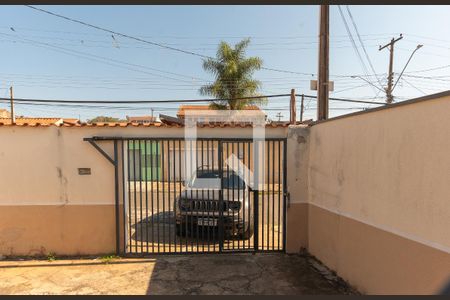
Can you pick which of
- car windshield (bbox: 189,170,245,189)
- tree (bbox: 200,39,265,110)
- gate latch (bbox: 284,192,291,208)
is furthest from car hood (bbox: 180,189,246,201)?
tree (bbox: 200,39,265,110)

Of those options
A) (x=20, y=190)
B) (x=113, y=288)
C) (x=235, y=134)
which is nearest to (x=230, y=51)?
(x=235, y=134)

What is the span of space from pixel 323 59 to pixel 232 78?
9.58 meters

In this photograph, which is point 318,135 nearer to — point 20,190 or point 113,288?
point 113,288

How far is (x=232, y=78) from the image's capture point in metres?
15.7

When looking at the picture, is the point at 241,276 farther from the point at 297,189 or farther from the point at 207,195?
the point at 297,189

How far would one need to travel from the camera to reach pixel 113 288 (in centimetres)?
438

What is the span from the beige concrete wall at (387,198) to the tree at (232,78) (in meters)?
10.5

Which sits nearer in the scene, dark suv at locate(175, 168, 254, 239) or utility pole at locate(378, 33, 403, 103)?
dark suv at locate(175, 168, 254, 239)

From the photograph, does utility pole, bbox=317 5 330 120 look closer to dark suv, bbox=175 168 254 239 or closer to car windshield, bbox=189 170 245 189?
car windshield, bbox=189 170 245 189

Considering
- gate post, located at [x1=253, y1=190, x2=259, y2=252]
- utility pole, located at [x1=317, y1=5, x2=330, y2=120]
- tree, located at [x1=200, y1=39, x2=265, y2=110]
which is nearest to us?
gate post, located at [x1=253, y1=190, x2=259, y2=252]

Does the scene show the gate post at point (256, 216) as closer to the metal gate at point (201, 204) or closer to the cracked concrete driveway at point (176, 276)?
the metal gate at point (201, 204)

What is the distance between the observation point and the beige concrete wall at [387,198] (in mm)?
2783

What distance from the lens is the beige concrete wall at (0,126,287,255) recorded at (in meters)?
5.54

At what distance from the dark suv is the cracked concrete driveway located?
1.91ft
